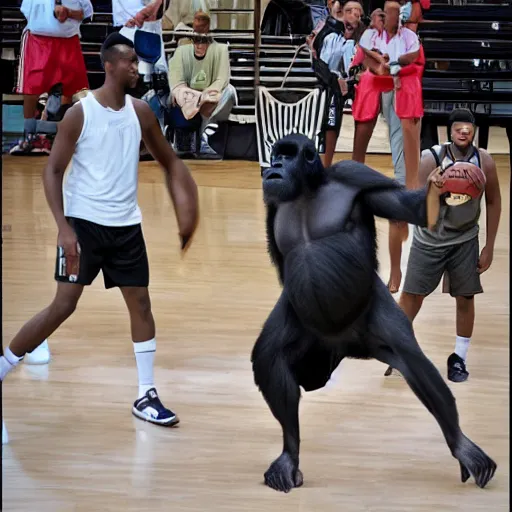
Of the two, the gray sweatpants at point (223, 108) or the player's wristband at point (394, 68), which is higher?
the player's wristband at point (394, 68)

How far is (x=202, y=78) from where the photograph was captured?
11.7 m

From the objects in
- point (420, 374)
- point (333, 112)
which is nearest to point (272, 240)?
point (420, 374)

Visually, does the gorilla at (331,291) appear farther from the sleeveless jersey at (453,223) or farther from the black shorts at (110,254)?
the sleeveless jersey at (453,223)

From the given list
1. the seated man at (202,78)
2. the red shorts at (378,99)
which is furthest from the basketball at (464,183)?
the seated man at (202,78)

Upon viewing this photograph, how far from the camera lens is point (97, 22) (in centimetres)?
1283

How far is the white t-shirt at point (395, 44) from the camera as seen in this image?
8070 millimetres

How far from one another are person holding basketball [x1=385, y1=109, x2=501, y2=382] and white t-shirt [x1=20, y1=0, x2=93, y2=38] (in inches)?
254

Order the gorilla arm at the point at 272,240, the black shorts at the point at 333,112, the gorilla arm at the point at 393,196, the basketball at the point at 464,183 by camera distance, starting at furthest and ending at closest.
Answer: the black shorts at the point at 333,112, the basketball at the point at 464,183, the gorilla arm at the point at 272,240, the gorilla arm at the point at 393,196

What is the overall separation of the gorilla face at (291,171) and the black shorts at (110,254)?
0.87 m

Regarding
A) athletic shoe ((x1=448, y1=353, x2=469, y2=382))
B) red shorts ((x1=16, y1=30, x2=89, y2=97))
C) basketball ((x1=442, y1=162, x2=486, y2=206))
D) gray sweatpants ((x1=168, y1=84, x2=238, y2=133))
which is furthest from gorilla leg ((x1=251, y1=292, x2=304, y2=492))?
gray sweatpants ((x1=168, y1=84, x2=238, y2=133))

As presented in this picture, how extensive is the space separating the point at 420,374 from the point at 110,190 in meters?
1.43

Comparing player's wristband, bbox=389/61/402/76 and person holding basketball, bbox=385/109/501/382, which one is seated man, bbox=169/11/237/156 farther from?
person holding basketball, bbox=385/109/501/382

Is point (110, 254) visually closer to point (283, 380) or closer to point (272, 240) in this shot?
point (272, 240)

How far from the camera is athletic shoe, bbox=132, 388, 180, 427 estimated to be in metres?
4.41
